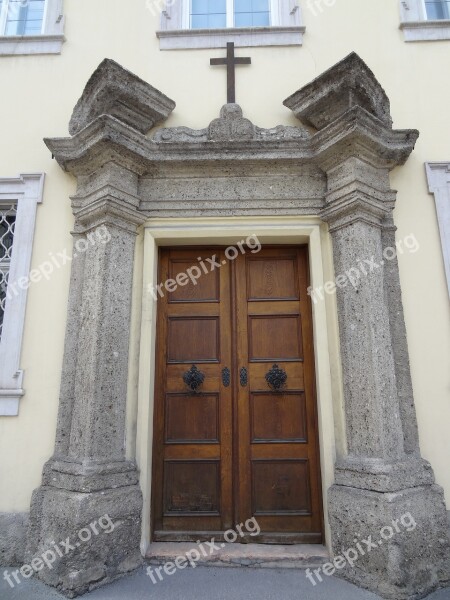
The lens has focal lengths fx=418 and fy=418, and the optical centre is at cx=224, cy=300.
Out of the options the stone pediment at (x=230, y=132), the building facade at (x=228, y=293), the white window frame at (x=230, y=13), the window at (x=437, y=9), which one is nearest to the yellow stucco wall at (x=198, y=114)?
the building facade at (x=228, y=293)

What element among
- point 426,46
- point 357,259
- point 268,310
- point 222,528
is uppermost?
point 426,46

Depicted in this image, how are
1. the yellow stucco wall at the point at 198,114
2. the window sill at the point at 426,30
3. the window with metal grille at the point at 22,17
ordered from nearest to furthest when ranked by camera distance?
the yellow stucco wall at the point at 198,114 < the window sill at the point at 426,30 < the window with metal grille at the point at 22,17

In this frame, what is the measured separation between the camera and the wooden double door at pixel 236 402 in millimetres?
3287

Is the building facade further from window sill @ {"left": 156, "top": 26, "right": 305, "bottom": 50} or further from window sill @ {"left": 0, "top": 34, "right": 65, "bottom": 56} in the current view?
window sill @ {"left": 0, "top": 34, "right": 65, "bottom": 56}

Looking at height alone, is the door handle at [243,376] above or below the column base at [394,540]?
above

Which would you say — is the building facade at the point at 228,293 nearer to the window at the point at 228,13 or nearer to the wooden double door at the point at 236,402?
the wooden double door at the point at 236,402

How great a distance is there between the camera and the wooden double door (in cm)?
329

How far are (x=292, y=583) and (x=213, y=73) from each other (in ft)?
13.7

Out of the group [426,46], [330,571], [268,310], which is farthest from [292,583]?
[426,46]

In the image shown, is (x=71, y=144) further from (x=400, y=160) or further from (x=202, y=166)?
(x=400, y=160)

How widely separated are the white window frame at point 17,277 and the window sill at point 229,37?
5.94 feet

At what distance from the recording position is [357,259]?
322cm

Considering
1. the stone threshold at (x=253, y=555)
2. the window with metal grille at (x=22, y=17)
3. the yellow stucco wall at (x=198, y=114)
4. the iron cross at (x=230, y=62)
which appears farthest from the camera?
the window with metal grille at (x=22, y=17)

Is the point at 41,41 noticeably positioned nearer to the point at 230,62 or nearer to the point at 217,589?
the point at 230,62
